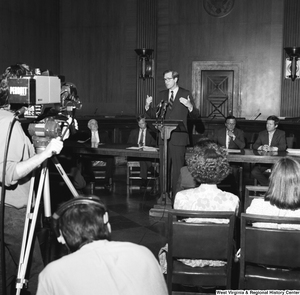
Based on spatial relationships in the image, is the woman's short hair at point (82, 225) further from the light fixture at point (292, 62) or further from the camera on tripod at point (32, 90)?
the light fixture at point (292, 62)

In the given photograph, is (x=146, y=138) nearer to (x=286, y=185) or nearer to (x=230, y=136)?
(x=230, y=136)

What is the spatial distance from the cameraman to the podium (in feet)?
9.30

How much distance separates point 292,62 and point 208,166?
27.8 ft

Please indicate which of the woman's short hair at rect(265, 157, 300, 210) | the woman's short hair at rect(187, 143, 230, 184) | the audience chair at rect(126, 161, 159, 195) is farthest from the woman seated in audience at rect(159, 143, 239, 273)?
the audience chair at rect(126, 161, 159, 195)

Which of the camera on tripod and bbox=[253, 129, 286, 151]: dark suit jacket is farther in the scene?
bbox=[253, 129, 286, 151]: dark suit jacket

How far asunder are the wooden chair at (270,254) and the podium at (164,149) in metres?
3.05

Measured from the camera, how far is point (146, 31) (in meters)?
11.7

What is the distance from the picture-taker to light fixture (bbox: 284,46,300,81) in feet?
34.1

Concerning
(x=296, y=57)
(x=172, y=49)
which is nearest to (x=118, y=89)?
(x=172, y=49)

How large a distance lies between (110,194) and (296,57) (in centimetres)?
593

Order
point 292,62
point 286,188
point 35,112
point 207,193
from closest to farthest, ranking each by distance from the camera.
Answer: point 286,188 < point 35,112 < point 207,193 < point 292,62

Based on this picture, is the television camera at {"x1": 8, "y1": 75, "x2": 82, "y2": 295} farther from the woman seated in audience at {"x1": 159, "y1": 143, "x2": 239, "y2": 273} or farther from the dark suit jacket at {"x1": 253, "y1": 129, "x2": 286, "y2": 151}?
the dark suit jacket at {"x1": 253, "y1": 129, "x2": 286, "y2": 151}

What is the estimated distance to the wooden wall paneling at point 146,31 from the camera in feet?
38.3

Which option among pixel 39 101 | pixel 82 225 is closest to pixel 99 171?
pixel 39 101
